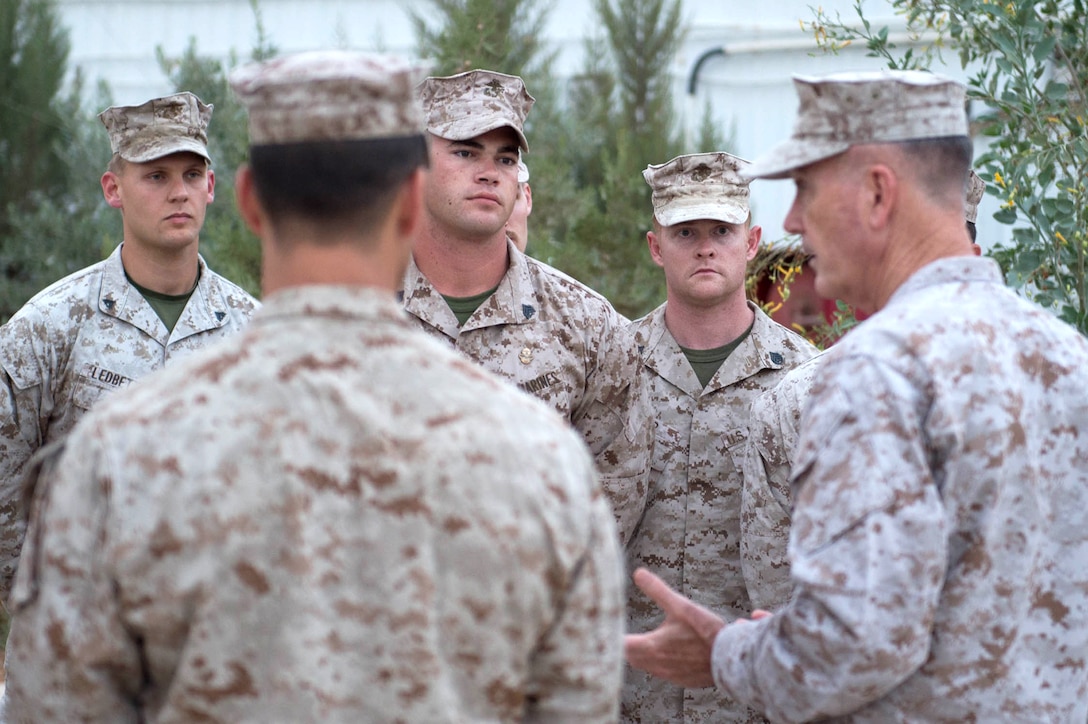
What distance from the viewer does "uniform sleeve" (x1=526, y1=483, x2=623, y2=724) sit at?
179 cm

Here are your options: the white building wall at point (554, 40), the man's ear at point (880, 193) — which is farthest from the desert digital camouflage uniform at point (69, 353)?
the white building wall at point (554, 40)

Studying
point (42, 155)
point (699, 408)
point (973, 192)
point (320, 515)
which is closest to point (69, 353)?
point (699, 408)

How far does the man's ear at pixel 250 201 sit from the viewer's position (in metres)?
1.81

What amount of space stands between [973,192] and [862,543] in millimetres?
2781

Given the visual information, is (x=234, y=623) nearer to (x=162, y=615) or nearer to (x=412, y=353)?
(x=162, y=615)

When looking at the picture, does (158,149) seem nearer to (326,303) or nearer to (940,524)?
(326,303)

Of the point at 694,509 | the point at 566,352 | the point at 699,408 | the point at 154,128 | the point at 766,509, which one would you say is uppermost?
the point at 154,128

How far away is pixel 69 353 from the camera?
13.2 feet

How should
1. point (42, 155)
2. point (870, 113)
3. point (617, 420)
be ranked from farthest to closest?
point (42, 155), point (617, 420), point (870, 113)

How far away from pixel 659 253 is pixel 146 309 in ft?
6.10

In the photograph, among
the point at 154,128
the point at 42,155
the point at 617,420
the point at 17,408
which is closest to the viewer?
the point at 17,408

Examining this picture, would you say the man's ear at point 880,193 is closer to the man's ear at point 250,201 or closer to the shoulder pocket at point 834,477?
the shoulder pocket at point 834,477

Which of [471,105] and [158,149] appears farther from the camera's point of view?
[158,149]

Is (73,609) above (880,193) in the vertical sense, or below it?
below
